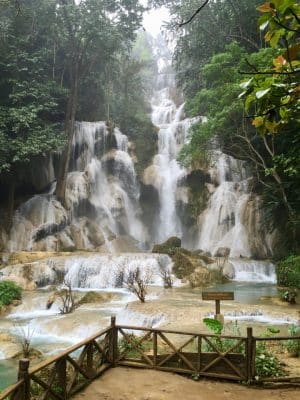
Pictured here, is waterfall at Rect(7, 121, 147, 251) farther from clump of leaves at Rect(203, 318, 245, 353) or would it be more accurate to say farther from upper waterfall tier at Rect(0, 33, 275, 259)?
clump of leaves at Rect(203, 318, 245, 353)

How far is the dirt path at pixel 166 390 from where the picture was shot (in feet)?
20.6

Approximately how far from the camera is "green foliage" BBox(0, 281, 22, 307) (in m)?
15.1

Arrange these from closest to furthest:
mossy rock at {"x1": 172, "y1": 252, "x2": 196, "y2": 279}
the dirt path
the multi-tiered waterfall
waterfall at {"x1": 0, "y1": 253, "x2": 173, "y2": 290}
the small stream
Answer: the dirt path → the small stream → waterfall at {"x1": 0, "y1": 253, "x2": 173, "y2": 290} → mossy rock at {"x1": 172, "y1": 252, "x2": 196, "y2": 279} → the multi-tiered waterfall

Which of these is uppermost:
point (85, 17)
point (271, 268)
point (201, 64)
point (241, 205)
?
point (85, 17)

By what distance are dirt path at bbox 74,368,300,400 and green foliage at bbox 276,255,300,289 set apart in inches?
351

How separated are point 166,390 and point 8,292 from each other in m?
10.5

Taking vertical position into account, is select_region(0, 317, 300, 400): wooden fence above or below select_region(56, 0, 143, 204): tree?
below

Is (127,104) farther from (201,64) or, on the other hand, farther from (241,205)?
(241,205)

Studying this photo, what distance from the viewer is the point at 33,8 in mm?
26938

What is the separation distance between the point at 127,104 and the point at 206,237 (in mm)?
16445

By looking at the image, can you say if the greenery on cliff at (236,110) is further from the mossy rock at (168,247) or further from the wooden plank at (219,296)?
the mossy rock at (168,247)

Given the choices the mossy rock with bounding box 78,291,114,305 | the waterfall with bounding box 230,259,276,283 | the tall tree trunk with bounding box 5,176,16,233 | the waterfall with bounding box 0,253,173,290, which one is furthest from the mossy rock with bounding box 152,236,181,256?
the tall tree trunk with bounding box 5,176,16,233

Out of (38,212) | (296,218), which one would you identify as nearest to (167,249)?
(296,218)

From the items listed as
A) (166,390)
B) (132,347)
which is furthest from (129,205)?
(166,390)
